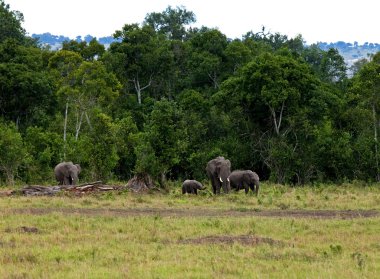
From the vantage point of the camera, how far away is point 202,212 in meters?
23.0

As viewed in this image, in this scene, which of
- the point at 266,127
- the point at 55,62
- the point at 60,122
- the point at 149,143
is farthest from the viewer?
the point at 55,62

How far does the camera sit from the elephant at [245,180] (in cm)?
3220

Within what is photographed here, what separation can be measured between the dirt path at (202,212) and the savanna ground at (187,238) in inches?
1.3

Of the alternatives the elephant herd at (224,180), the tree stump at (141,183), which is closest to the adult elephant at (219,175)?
the elephant herd at (224,180)

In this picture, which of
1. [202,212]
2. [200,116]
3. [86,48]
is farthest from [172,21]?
[202,212]

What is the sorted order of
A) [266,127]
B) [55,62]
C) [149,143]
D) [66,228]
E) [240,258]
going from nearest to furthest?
[240,258], [66,228], [149,143], [266,127], [55,62]

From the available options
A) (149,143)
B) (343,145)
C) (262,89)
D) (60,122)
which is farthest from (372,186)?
(60,122)

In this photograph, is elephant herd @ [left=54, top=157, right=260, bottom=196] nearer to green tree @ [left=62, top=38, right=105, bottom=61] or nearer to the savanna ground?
the savanna ground

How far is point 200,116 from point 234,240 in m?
30.3

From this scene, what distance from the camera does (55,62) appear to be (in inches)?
1976

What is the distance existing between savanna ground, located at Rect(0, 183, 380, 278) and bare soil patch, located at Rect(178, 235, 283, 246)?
1.0 inches

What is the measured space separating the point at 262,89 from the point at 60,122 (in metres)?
15.4

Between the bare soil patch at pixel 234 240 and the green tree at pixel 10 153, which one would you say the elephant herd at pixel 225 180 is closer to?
the green tree at pixel 10 153

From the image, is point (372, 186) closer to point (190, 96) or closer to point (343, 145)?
point (343, 145)
